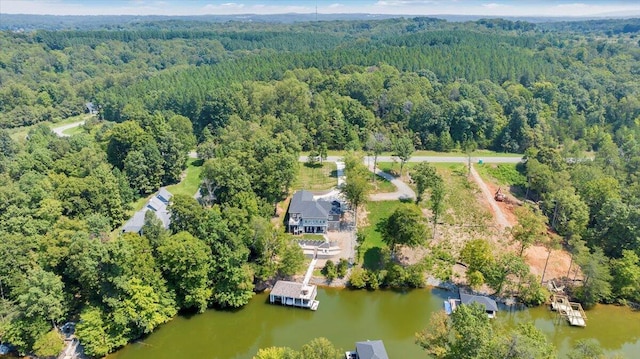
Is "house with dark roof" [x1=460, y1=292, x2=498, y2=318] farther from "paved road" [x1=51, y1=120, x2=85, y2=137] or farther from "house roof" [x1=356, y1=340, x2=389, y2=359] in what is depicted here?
"paved road" [x1=51, y1=120, x2=85, y2=137]

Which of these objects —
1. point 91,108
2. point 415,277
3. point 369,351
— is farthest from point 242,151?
point 91,108

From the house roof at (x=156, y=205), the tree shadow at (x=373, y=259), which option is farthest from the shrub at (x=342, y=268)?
the house roof at (x=156, y=205)

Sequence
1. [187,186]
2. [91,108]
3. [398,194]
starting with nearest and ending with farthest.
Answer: [398,194] < [187,186] < [91,108]

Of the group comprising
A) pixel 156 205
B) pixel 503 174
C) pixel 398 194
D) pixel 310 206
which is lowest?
pixel 503 174

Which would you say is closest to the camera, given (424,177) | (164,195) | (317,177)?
(424,177)

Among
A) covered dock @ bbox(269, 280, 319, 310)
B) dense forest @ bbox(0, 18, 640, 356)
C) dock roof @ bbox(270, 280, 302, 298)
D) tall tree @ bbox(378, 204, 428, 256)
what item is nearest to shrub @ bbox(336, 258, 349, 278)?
covered dock @ bbox(269, 280, 319, 310)

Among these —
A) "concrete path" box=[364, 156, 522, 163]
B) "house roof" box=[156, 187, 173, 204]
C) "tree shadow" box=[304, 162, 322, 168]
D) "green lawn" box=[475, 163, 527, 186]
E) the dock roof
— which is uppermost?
"house roof" box=[156, 187, 173, 204]

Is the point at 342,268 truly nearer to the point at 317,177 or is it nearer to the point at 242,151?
the point at 317,177
